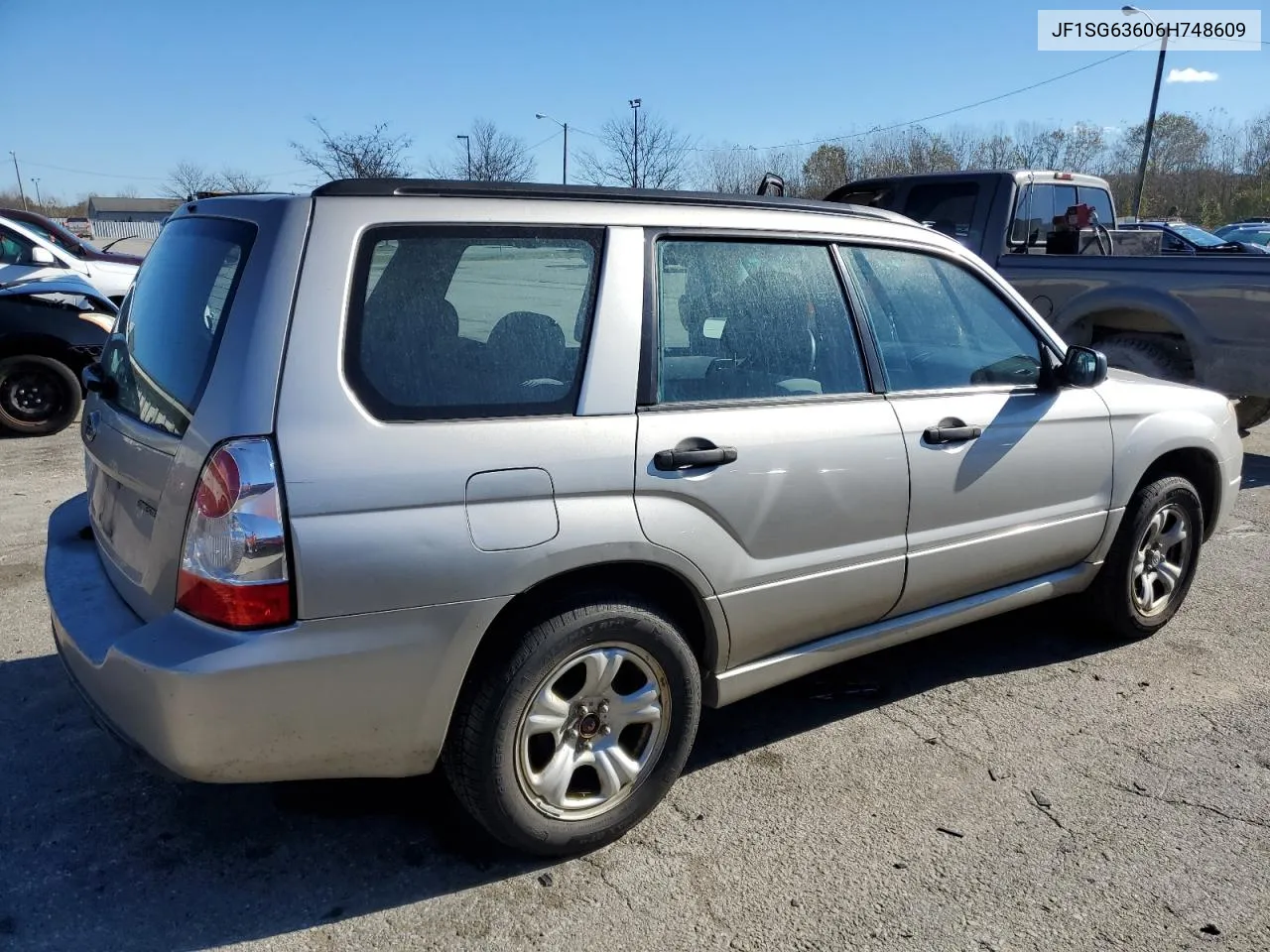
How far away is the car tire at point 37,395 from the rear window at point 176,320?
5881 millimetres

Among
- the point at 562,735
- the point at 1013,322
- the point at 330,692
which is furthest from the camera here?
the point at 1013,322

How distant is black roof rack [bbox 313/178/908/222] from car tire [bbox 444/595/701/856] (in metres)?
1.14

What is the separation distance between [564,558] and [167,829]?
148 centimetres

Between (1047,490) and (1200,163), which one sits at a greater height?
(1200,163)

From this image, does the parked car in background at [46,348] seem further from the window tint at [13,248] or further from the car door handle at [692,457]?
the car door handle at [692,457]

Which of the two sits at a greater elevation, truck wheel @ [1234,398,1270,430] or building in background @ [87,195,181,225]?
truck wheel @ [1234,398,1270,430]

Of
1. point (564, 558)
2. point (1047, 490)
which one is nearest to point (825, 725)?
point (1047, 490)

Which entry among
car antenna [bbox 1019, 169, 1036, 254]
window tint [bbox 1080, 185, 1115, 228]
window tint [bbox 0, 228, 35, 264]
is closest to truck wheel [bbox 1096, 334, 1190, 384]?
car antenna [bbox 1019, 169, 1036, 254]

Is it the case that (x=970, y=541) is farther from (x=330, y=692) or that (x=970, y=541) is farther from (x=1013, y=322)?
(x=330, y=692)

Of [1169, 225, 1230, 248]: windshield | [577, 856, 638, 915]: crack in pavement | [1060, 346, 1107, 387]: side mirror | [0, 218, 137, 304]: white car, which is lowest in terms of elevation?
[577, 856, 638, 915]: crack in pavement

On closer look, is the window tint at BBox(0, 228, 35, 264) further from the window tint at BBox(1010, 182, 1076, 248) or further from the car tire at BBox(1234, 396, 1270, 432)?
the car tire at BBox(1234, 396, 1270, 432)

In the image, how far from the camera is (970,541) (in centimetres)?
359

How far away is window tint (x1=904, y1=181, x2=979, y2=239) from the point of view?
348 inches

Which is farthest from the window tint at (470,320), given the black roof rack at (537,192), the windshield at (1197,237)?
the windshield at (1197,237)
